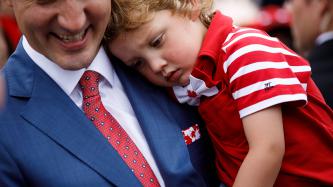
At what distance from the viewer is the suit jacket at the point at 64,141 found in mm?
2094

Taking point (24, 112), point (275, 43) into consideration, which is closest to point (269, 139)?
point (275, 43)

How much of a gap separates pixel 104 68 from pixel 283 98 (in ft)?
1.97

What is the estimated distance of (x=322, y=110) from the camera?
2.35 m

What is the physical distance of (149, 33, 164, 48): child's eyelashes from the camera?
91.4 inches

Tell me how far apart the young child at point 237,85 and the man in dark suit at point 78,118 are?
0.28 feet

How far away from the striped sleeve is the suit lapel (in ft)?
1.37

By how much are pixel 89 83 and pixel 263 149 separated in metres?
0.59

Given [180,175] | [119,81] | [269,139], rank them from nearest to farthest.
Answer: [269,139]
[180,175]
[119,81]

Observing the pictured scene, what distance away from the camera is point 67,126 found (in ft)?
7.18

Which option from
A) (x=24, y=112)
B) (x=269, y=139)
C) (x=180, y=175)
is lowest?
(x=180, y=175)

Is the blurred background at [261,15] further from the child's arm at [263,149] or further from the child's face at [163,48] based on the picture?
the child's arm at [263,149]

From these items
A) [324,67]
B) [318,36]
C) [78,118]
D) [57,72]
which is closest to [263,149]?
[78,118]

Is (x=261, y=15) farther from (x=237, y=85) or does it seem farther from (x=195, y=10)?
(x=237, y=85)

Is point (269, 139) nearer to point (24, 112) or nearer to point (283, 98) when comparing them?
point (283, 98)
